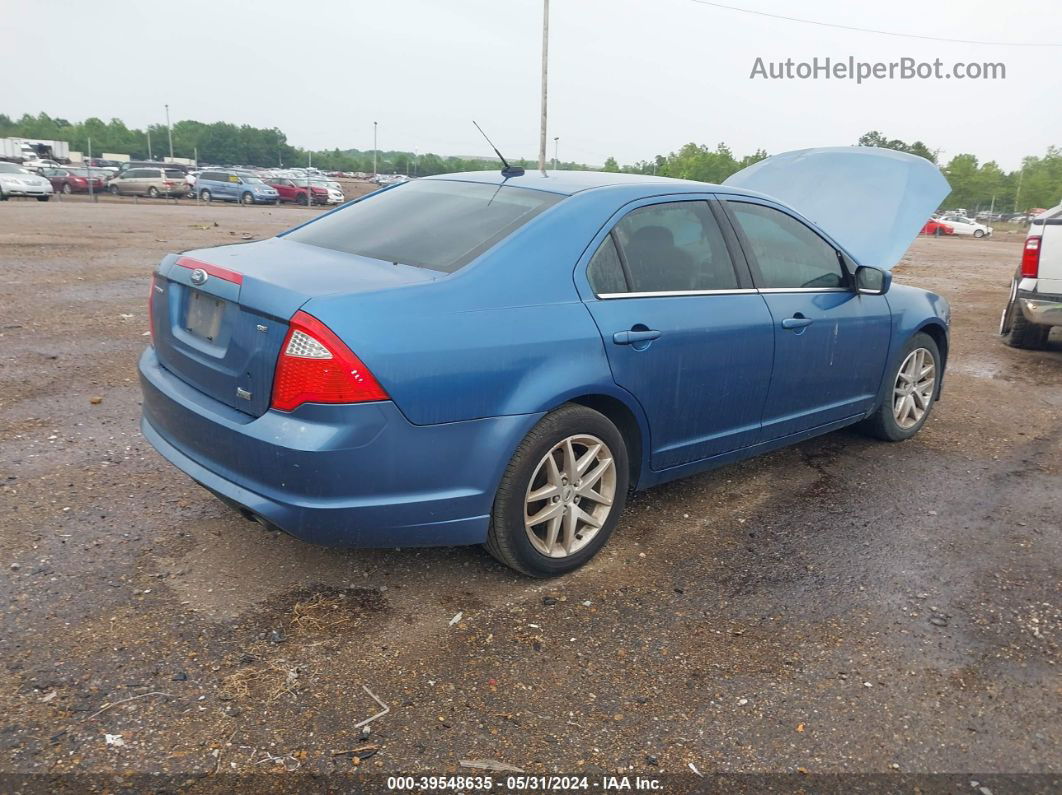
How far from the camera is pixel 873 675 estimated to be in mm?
2973

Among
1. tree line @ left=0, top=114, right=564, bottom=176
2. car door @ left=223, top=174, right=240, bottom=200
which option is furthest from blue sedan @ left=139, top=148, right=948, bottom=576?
tree line @ left=0, top=114, right=564, bottom=176

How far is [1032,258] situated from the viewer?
7.77 meters

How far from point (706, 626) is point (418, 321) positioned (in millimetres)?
1575

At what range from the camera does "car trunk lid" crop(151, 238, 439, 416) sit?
9.78 ft

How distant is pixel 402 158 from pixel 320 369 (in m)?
121

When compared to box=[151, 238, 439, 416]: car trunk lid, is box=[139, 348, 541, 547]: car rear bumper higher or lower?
lower

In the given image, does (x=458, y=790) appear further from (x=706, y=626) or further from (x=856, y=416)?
(x=856, y=416)

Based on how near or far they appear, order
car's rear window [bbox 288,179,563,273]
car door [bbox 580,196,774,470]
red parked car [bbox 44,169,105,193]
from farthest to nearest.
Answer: red parked car [bbox 44,169,105,193] → car door [bbox 580,196,774,470] → car's rear window [bbox 288,179,563,273]

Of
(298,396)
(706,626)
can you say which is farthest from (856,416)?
(298,396)

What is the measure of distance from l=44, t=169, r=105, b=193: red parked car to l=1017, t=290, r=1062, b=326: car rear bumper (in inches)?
1615

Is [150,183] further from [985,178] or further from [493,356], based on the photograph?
[985,178]

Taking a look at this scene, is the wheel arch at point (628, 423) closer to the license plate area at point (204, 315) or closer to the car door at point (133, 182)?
the license plate area at point (204, 315)

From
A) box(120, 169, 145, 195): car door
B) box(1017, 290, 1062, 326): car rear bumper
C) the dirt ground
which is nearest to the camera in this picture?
the dirt ground

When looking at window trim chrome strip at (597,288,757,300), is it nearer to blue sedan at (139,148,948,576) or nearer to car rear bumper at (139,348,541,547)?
blue sedan at (139,148,948,576)
